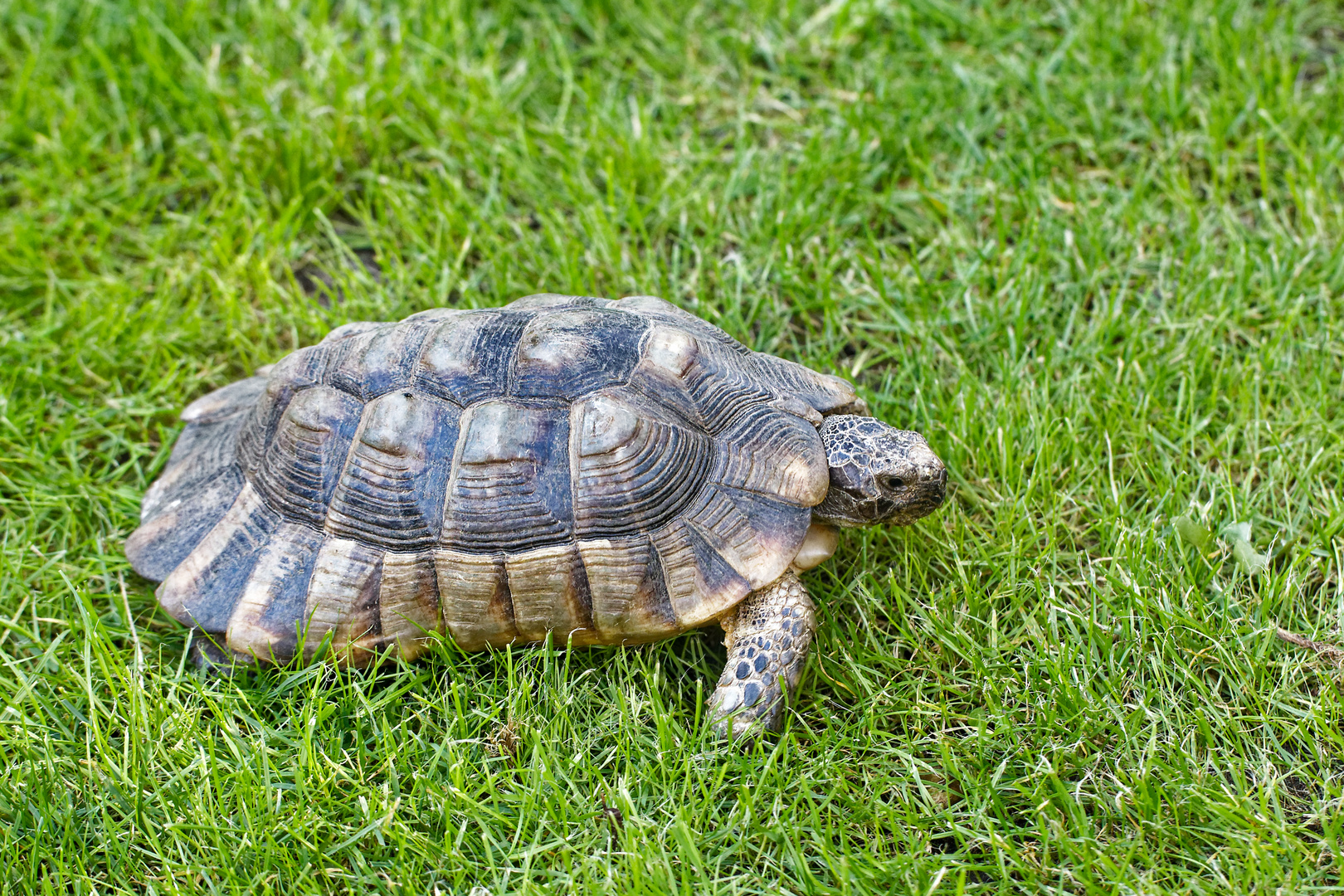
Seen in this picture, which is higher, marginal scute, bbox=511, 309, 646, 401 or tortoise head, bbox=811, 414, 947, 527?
marginal scute, bbox=511, 309, 646, 401

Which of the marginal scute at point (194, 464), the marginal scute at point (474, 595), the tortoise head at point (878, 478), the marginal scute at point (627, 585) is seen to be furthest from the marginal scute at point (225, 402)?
the tortoise head at point (878, 478)

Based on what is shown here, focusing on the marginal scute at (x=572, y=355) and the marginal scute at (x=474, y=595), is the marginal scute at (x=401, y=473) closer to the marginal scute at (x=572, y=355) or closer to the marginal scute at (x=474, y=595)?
the marginal scute at (x=474, y=595)

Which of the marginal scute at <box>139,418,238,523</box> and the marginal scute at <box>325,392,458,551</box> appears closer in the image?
the marginal scute at <box>325,392,458,551</box>

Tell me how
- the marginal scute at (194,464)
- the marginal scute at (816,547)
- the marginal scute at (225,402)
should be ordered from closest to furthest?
the marginal scute at (816,547)
the marginal scute at (194,464)
the marginal scute at (225,402)

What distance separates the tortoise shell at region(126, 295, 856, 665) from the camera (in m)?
2.91

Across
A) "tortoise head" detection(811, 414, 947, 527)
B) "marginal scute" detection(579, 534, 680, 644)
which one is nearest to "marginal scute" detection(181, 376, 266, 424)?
"marginal scute" detection(579, 534, 680, 644)

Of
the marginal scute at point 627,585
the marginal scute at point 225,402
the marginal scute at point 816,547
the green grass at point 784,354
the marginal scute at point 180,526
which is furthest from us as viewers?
the marginal scute at point 225,402

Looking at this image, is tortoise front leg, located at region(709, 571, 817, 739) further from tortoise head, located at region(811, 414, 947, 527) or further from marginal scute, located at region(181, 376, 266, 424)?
marginal scute, located at region(181, 376, 266, 424)

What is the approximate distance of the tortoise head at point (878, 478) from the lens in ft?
10.2

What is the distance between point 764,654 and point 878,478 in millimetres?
623

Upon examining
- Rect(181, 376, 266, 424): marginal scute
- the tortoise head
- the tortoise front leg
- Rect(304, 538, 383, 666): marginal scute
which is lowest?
the tortoise front leg

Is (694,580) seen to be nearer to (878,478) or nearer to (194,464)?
(878,478)

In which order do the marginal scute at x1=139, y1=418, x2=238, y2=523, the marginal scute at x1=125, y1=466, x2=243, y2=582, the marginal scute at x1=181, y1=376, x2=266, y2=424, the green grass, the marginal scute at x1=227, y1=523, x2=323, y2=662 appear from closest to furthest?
1. the green grass
2. the marginal scute at x1=227, y1=523, x2=323, y2=662
3. the marginal scute at x1=125, y1=466, x2=243, y2=582
4. the marginal scute at x1=139, y1=418, x2=238, y2=523
5. the marginal scute at x1=181, y1=376, x2=266, y2=424

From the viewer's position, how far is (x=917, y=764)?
9.39 ft
